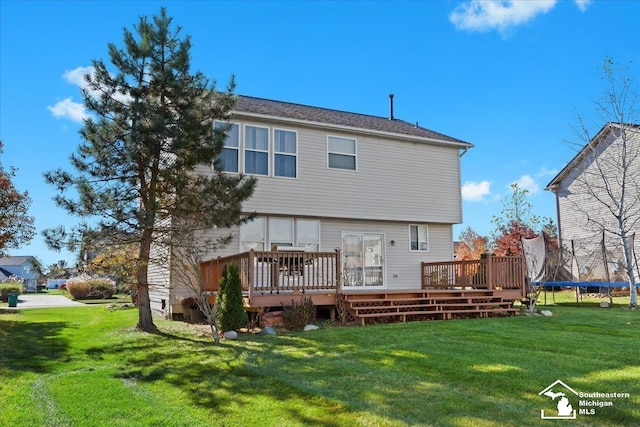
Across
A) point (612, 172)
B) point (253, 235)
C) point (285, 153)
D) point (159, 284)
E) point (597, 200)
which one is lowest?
point (159, 284)

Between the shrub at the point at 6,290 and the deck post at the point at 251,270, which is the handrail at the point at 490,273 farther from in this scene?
the shrub at the point at 6,290

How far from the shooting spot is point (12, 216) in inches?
511

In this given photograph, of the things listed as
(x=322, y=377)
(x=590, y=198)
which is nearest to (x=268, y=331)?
(x=322, y=377)

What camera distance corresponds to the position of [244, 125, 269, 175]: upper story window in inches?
534

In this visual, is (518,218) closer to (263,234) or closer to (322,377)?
(263,234)

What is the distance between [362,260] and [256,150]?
482 centimetres

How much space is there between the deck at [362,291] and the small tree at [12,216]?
519 cm

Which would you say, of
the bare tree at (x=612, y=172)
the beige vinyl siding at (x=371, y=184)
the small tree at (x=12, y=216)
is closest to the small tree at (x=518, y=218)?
the bare tree at (x=612, y=172)

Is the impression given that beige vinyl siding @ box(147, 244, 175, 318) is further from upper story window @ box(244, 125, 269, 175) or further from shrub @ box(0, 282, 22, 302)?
shrub @ box(0, 282, 22, 302)

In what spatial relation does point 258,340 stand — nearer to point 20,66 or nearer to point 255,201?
point 255,201

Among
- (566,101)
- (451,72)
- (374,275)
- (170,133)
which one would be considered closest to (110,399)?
(170,133)

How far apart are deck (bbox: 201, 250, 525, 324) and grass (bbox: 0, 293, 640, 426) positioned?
1.50 meters

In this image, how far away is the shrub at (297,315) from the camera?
33.2 ft

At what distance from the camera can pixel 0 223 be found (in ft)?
41.1
